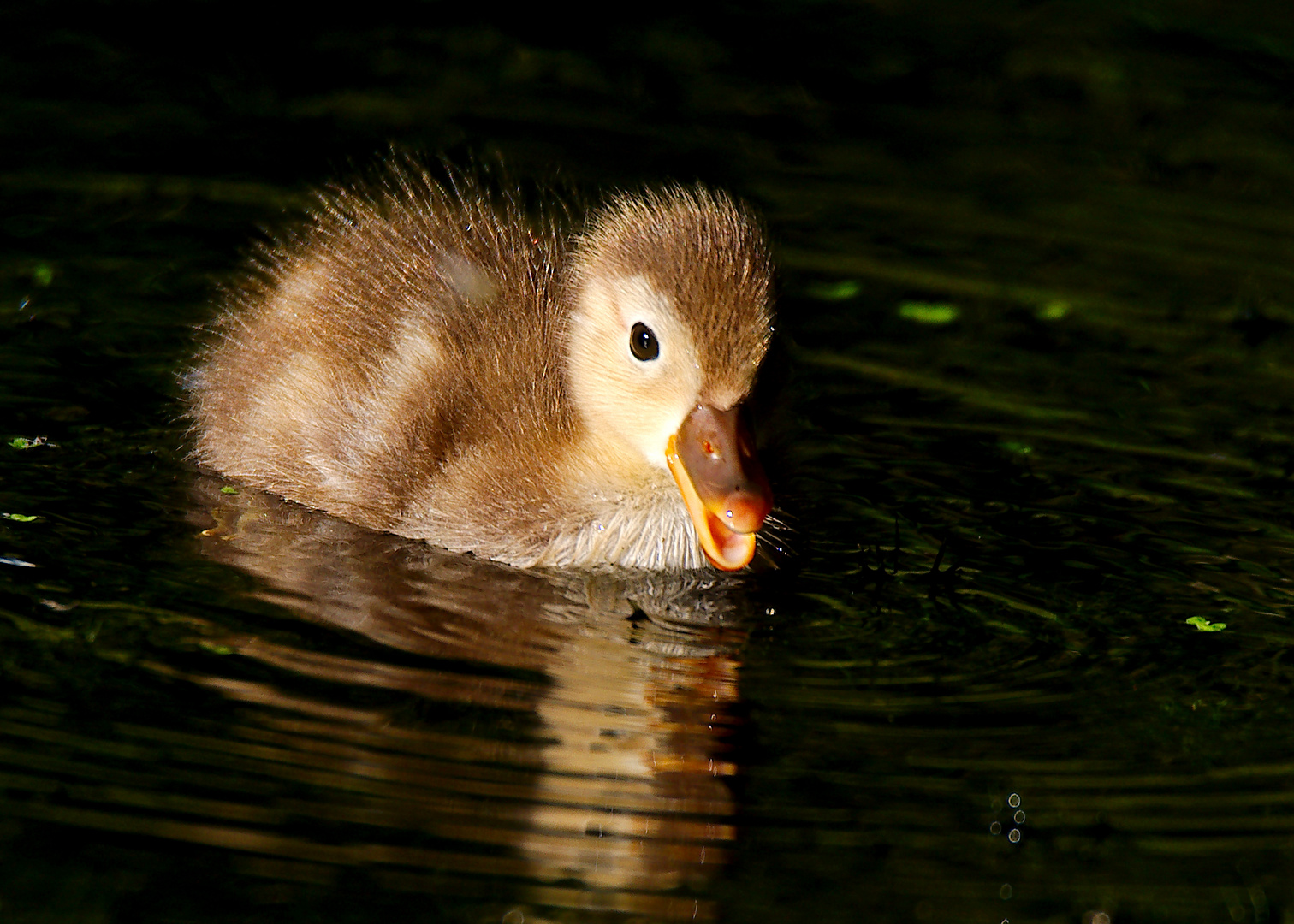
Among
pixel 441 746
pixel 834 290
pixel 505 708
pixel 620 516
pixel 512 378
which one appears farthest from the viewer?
pixel 834 290

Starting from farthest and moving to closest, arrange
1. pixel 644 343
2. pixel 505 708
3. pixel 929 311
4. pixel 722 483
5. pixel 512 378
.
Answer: pixel 929 311
pixel 512 378
pixel 644 343
pixel 722 483
pixel 505 708

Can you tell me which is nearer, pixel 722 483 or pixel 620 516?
pixel 722 483

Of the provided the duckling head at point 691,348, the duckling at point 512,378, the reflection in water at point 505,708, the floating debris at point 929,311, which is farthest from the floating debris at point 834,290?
the reflection in water at point 505,708

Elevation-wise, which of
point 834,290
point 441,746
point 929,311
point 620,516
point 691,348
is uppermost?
point 834,290

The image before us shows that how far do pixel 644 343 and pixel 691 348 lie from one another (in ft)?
0.63

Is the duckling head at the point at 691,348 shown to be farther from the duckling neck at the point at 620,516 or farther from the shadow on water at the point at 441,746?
the shadow on water at the point at 441,746

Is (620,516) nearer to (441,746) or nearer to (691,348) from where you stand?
(691,348)

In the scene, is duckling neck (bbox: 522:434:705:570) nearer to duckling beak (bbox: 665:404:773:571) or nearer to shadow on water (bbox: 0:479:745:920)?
shadow on water (bbox: 0:479:745:920)

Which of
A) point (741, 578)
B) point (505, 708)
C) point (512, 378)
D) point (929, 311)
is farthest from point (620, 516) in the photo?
point (929, 311)

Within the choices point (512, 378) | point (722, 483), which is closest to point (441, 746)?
point (722, 483)

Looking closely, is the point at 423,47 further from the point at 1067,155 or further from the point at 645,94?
the point at 1067,155

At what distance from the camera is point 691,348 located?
5199 mm

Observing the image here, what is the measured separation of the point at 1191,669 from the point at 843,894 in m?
1.48

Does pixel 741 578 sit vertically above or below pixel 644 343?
below
